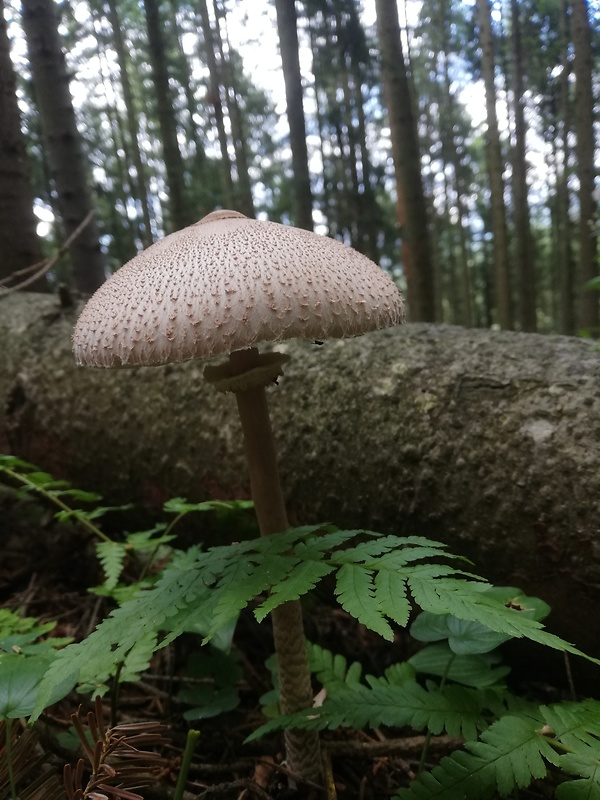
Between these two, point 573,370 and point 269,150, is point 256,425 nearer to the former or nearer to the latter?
point 573,370

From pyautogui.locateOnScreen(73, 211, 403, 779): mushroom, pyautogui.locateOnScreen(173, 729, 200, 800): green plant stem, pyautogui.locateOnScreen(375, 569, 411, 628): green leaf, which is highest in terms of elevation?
pyautogui.locateOnScreen(73, 211, 403, 779): mushroom

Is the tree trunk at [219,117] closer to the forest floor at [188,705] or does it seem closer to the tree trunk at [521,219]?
the tree trunk at [521,219]

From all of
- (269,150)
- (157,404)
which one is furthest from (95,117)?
(157,404)

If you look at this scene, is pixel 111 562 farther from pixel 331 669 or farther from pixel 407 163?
pixel 407 163

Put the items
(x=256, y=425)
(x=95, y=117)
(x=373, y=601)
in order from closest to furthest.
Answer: (x=373, y=601), (x=256, y=425), (x=95, y=117)

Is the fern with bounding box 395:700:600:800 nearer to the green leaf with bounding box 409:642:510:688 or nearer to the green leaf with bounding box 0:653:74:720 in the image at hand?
the green leaf with bounding box 409:642:510:688

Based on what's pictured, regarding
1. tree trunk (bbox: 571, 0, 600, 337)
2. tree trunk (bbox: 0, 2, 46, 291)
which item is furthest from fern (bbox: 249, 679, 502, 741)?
tree trunk (bbox: 571, 0, 600, 337)

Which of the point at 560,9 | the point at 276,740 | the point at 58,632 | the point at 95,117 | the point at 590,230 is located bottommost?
the point at 276,740

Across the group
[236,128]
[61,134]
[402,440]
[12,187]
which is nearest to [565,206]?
[236,128]
